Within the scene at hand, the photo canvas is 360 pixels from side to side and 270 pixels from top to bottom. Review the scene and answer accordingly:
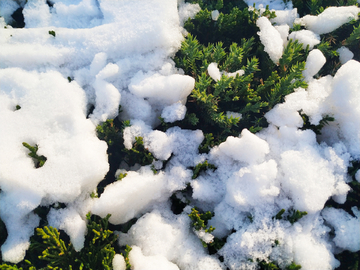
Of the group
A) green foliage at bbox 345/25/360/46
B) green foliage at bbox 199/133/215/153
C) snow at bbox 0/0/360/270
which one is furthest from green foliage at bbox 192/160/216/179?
green foliage at bbox 345/25/360/46

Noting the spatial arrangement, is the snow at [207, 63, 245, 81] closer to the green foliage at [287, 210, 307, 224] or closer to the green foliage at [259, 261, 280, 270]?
the green foliage at [287, 210, 307, 224]

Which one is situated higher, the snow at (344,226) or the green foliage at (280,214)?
the green foliage at (280,214)

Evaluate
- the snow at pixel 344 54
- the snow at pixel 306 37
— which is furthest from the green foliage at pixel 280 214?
the snow at pixel 344 54

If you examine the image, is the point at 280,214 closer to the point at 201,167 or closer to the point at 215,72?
the point at 201,167

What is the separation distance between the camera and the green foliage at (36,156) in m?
2.53

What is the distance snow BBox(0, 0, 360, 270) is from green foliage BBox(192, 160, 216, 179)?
70mm

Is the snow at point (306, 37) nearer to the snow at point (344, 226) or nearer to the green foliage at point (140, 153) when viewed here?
the snow at point (344, 226)

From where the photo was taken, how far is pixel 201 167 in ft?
8.96

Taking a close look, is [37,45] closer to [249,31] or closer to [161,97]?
[161,97]

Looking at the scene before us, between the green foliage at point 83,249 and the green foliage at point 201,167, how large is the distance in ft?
3.42

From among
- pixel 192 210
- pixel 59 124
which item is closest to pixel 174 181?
pixel 192 210

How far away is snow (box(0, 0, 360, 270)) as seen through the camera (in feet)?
7.83

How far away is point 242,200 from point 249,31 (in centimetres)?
247

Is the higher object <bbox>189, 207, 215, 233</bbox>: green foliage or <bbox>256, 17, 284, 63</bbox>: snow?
<bbox>256, 17, 284, 63</bbox>: snow
